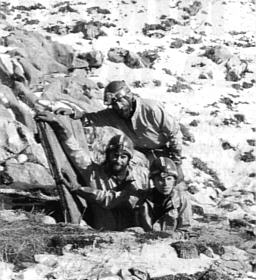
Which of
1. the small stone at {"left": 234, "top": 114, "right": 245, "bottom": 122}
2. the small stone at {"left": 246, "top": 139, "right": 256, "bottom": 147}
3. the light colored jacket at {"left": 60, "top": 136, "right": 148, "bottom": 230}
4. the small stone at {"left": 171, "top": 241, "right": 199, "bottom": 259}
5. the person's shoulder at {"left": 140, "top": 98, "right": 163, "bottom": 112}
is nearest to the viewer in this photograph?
the small stone at {"left": 171, "top": 241, "right": 199, "bottom": 259}

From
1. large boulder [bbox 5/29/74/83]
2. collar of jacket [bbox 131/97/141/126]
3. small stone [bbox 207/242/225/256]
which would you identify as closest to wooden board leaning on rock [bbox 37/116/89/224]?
collar of jacket [bbox 131/97/141/126]

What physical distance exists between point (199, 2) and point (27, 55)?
841cm

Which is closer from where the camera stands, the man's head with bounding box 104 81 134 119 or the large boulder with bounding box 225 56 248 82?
the man's head with bounding box 104 81 134 119

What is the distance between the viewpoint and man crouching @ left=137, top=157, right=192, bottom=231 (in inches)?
267

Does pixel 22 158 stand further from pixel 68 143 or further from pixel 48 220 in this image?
pixel 48 220

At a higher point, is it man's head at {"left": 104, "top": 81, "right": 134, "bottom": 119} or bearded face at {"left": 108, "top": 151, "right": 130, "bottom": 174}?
man's head at {"left": 104, "top": 81, "right": 134, "bottom": 119}

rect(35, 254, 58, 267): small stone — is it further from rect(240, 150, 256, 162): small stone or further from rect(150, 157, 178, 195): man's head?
rect(240, 150, 256, 162): small stone

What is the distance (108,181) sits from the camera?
752cm

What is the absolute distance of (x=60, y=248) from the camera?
19.7ft

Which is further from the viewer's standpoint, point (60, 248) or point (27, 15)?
point (27, 15)

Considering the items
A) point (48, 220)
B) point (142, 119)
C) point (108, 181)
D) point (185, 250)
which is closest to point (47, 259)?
point (185, 250)

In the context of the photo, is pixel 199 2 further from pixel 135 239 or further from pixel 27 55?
pixel 135 239

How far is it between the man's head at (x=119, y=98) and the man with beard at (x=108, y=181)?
504 mm

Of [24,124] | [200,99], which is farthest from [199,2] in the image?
[24,124]
